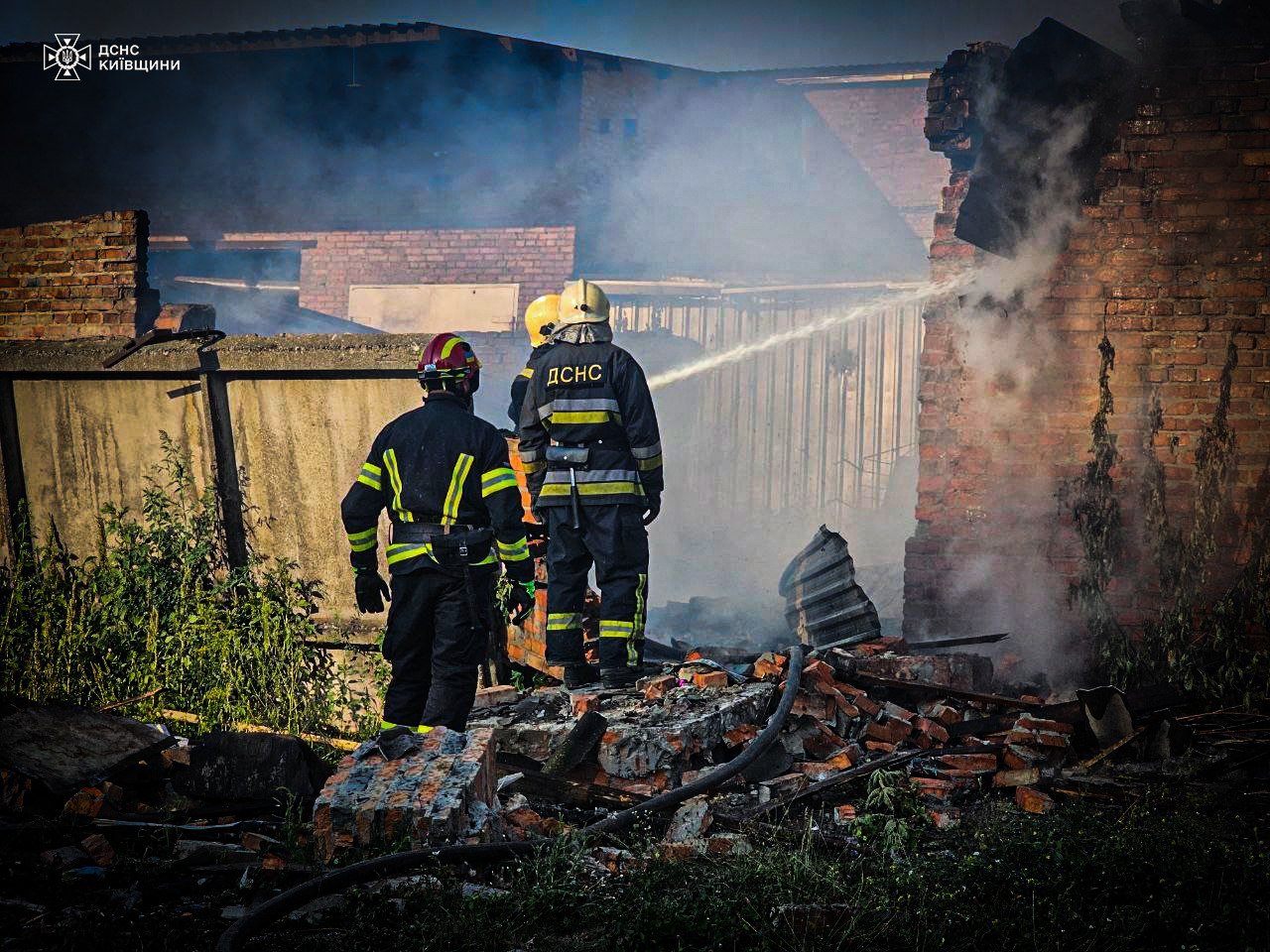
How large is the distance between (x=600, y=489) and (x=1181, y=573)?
337cm

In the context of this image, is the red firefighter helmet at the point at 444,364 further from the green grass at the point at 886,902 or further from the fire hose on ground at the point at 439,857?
the green grass at the point at 886,902

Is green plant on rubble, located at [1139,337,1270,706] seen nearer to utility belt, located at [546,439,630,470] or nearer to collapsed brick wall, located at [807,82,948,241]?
utility belt, located at [546,439,630,470]

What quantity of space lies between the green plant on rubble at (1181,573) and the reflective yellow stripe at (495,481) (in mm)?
3552

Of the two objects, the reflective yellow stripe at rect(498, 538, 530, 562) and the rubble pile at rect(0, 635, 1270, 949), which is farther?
the reflective yellow stripe at rect(498, 538, 530, 562)

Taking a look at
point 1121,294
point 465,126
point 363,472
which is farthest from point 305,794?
point 465,126

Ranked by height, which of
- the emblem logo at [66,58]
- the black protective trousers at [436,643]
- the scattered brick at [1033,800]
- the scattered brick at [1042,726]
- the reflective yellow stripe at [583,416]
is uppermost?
the emblem logo at [66,58]

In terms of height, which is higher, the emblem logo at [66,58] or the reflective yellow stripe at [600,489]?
the emblem logo at [66,58]

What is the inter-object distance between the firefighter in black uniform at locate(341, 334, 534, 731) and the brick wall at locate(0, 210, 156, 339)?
358 centimetres

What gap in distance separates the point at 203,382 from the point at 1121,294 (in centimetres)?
538

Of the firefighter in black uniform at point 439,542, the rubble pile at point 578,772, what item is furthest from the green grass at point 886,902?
the firefighter in black uniform at point 439,542

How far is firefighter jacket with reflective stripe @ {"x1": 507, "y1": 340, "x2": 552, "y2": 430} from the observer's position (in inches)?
256

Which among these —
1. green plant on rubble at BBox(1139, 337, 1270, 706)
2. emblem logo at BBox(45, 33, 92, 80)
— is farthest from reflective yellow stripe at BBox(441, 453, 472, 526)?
emblem logo at BBox(45, 33, 92, 80)

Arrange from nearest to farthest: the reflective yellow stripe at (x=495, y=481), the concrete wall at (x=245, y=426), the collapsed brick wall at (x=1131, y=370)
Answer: the reflective yellow stripe at (x=495, y=481)
the concrete wall at (x=245, y=426)
the collapsed brick wall at (x=1131, y=370)

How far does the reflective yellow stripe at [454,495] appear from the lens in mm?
5230
